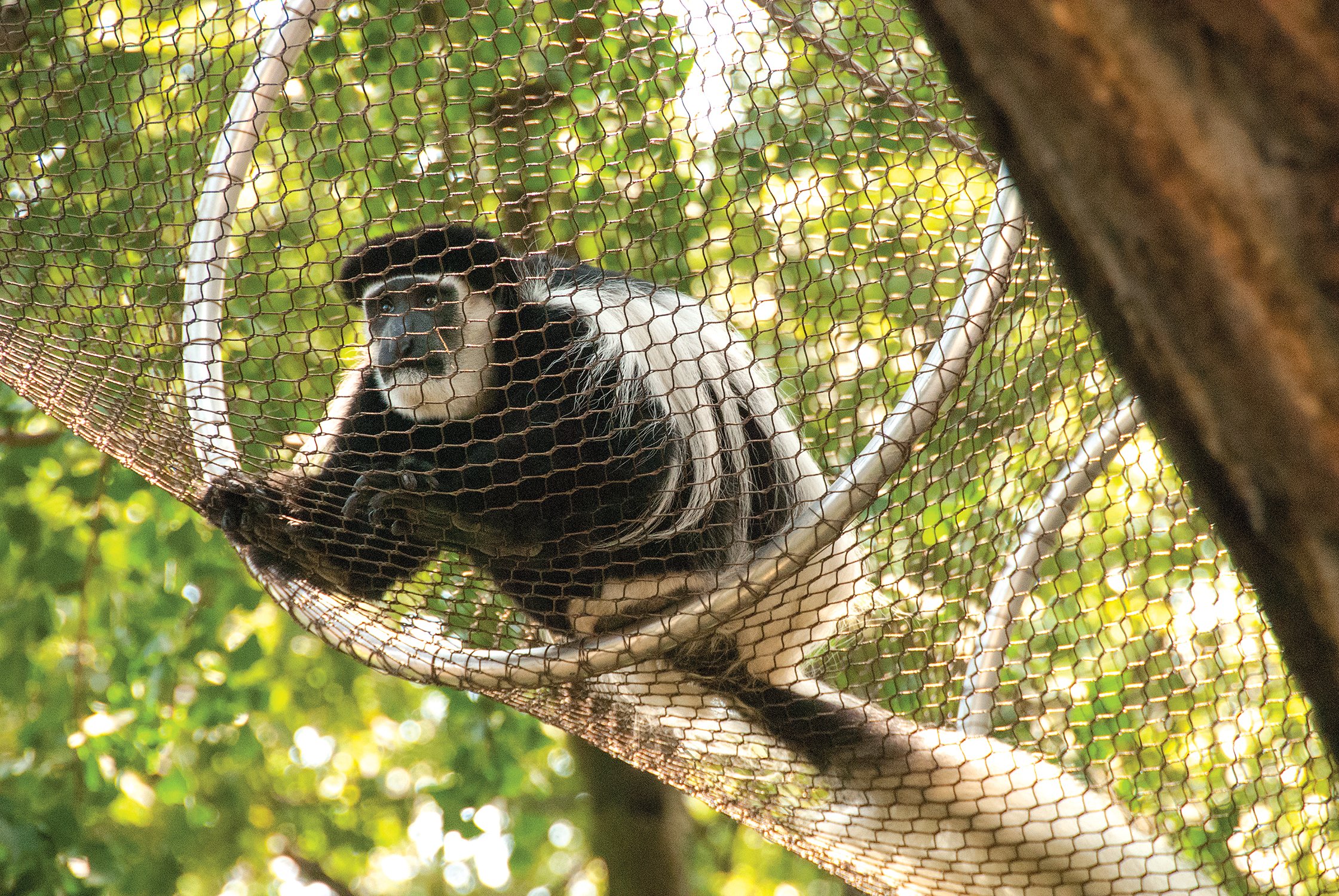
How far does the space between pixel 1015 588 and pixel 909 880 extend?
397mm

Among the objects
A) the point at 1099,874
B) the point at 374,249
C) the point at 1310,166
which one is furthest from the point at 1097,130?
A: the point at 374,249

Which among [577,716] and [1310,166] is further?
[577,716]

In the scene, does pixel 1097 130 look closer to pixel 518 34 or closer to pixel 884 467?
pixel 884 467

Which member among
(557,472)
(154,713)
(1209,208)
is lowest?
(154,713)

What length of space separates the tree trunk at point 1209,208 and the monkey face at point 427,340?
46.0 inches

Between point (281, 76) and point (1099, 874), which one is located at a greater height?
point (281, 76)

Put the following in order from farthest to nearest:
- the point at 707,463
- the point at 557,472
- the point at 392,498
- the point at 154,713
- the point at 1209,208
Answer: the point at 154,713
the point at 707,463
the point at 392,498
the point at 557,472
the point at 1209,208

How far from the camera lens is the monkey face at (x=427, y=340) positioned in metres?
1.63

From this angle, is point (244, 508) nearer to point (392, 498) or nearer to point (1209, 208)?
point (392, 498)

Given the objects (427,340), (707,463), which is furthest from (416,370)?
(707,463)

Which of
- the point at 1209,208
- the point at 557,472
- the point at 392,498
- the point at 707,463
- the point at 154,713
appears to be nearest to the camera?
the point at 1209,208

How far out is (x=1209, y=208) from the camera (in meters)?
0.40

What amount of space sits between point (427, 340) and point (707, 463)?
0.46 m

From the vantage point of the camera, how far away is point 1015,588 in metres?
1.47
